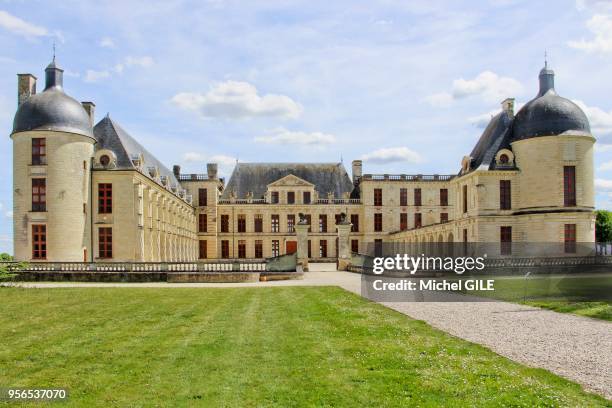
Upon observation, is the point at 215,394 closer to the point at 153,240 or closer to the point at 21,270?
the point at 21,270

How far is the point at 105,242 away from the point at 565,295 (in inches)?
934

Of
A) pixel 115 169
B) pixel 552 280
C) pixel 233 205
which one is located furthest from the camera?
pixel 233 205

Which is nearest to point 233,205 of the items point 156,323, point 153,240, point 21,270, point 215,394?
point 153,240

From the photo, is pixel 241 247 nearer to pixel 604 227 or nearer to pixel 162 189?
pixel 162 189

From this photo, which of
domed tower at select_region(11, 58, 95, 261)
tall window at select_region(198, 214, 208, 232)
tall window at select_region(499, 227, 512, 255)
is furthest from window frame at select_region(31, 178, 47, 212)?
tall window at select_region(499, 227, 512, 255)

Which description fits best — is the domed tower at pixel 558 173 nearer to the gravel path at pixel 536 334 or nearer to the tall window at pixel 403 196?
the tall window at pixel 403 196

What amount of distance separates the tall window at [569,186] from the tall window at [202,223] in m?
32.1

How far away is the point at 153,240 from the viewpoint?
35062 mm

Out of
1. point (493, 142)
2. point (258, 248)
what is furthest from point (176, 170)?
point (493, 142)

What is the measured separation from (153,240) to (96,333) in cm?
2718

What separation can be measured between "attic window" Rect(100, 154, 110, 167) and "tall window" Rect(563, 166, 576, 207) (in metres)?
26.4

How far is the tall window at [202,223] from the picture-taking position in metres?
52.2

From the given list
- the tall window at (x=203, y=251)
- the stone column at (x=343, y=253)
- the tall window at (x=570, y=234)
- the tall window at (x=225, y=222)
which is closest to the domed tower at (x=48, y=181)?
the stone column at (x=343, y=253)

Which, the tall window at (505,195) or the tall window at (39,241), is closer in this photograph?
the tall window at (39,241)
